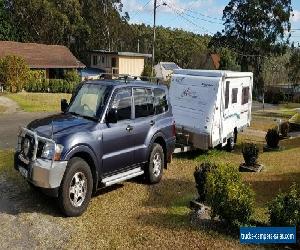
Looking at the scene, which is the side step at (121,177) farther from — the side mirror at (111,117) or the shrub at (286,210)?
the shrub at (286,210)

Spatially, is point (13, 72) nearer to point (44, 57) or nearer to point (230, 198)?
point (44, 57)

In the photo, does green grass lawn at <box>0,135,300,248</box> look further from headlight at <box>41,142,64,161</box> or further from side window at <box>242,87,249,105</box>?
side window at <box>242,87,249,105</box>

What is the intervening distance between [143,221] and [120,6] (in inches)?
2608

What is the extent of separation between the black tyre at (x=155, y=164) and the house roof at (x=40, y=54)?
36236 mm

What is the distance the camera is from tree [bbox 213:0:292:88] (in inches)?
2362

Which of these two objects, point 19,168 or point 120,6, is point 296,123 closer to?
point 19,168

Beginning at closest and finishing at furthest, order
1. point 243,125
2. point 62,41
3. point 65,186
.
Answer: point 65,186
point 243,125
point 62,41

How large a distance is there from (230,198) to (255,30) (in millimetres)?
57879

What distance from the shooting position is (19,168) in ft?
25.7

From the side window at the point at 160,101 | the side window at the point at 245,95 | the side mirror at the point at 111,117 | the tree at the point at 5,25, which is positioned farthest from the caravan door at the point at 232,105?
the tree at the point at 5,25

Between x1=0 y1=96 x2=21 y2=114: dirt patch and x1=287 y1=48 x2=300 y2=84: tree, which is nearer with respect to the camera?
x1=0 y1=96 x2=21 y2=114: dirt patch

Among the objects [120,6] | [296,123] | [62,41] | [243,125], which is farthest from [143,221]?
[120,6]

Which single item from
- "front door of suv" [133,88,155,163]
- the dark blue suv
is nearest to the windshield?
the dark blue suv

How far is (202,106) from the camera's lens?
14.0 metres
